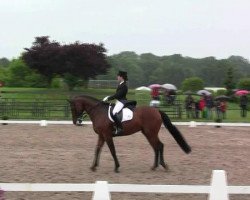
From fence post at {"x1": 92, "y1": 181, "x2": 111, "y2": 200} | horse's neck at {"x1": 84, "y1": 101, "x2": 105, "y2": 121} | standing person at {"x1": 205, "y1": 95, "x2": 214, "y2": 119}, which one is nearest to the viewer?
fence post at {"x1": 92, "y1": 181, "x2": 111, "y2": 200}

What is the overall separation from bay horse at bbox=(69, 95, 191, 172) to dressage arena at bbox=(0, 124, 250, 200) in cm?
43

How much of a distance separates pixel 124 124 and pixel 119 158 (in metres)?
1.96

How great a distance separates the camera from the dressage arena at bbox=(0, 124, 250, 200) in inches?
Result: 340

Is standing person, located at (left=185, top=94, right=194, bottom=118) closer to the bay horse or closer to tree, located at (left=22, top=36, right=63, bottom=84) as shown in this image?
the bay horse

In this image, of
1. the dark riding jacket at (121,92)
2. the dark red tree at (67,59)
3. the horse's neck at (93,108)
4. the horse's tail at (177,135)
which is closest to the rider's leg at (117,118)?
the dark riding jacket at (121,92)

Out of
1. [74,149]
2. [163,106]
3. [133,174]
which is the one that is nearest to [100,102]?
[133,174]

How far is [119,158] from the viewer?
11.7 meters

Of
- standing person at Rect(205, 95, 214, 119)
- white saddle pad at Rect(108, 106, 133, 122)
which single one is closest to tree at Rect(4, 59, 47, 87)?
standing person at Rect(205, 95, 214, 119)

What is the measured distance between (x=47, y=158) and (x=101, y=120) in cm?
228

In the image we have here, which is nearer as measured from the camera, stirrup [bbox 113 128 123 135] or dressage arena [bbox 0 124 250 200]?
dressage arena [bbox 0 124 250 200]

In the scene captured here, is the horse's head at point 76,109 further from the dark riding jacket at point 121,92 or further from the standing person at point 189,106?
the standing person at point 189,106

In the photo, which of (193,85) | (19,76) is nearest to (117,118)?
(193,85)

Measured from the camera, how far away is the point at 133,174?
951cm

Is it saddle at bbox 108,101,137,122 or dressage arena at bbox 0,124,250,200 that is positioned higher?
saddle at bbox 108,101,137,122
